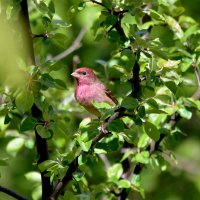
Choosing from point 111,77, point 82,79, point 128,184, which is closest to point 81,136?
point 128,184

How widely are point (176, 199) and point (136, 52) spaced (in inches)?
172

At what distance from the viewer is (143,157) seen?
13.9 feet

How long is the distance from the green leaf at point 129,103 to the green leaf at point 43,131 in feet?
1.73

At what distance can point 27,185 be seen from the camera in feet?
24.2

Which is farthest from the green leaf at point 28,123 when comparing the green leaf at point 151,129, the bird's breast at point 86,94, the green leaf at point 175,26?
the green leaf at point 175,26

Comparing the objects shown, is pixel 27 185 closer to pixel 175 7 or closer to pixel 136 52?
pixel 175 7

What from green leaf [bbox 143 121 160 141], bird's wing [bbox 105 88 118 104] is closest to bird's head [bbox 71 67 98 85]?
bird's wing [bbox 105 88 118 104]

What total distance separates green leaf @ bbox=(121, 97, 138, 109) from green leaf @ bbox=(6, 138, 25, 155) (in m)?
1.98

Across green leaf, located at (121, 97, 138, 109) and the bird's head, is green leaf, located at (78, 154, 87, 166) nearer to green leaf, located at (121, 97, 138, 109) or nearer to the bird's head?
green leaf, located at (121, 97, 138, 109)

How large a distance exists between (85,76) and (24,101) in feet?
7.54

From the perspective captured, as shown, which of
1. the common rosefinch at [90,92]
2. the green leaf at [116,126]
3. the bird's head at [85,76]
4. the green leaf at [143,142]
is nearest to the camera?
the green leaf at [116,126]

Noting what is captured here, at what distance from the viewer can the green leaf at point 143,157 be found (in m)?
4.22

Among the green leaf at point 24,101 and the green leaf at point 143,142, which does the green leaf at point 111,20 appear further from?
the green leaf at point 143,142

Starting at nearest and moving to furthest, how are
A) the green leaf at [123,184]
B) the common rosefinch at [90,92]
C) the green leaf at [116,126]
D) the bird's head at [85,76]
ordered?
the green leaf at [116,126] → the green leaf at [123,184] → the common rosefinch at [90,92] → the bird's head at [85,76]
